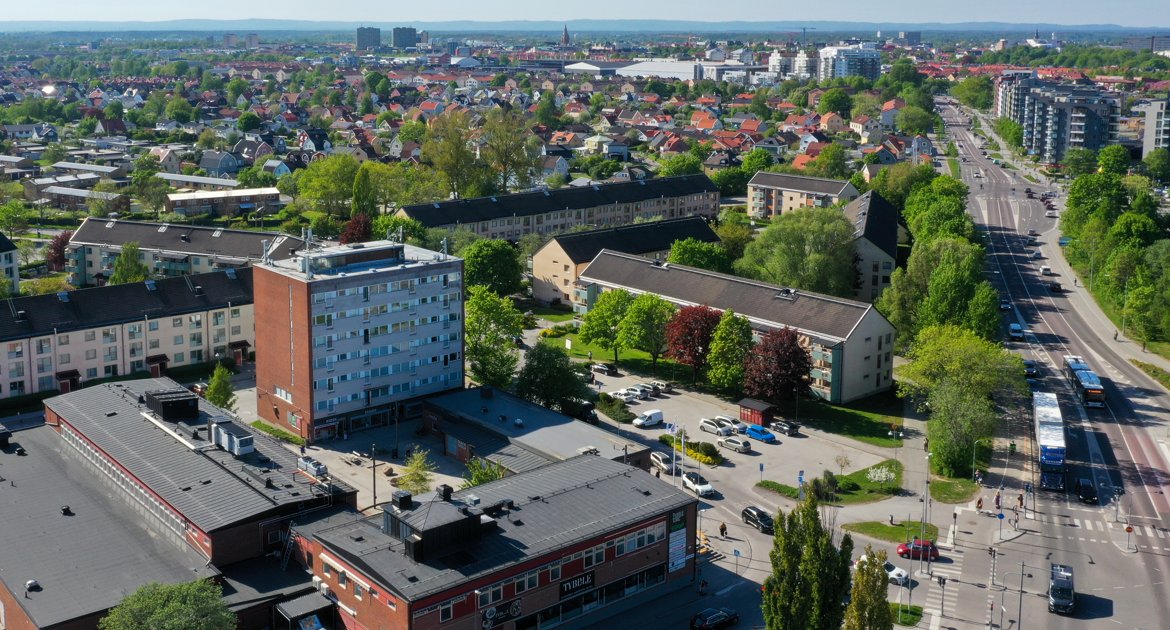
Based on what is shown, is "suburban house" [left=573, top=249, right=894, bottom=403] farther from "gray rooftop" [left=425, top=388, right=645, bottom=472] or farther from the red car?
the red car

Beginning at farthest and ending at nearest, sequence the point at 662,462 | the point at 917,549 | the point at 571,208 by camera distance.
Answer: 1. the point at 571,208
2. the point at 662,462
3. the point at 917,549

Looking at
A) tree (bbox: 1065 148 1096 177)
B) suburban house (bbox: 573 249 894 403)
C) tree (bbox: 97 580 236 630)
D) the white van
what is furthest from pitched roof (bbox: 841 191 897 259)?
tree (bbox: 97 580 236 630)

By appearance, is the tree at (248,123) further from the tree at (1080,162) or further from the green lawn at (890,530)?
the green lawn at (890,530)

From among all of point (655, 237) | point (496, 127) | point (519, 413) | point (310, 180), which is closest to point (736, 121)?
point (496, 127)

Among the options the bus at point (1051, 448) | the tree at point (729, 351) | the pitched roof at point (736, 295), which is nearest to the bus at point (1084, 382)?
the bus at point (1051, 448)

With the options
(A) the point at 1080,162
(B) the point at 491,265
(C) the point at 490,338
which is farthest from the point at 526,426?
(A) the point at 1080,162

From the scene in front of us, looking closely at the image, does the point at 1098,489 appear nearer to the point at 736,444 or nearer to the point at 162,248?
the point at 736,444

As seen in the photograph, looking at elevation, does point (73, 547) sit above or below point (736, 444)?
above

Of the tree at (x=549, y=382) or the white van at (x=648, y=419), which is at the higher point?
the tree at (x=549, y=382)
